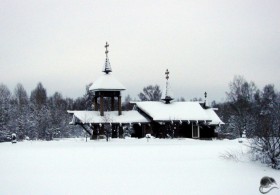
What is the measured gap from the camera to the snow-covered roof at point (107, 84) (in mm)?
38156

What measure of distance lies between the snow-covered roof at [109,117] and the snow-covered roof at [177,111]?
123 cm

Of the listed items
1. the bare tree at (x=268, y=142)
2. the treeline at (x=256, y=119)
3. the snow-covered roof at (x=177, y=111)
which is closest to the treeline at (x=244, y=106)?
the treeline at (x=256, y=119)

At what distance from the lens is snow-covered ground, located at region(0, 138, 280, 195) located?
16750mm

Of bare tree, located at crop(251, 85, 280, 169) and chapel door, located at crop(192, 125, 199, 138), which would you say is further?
chapel door, located at crop(192, 125, 199, 138)

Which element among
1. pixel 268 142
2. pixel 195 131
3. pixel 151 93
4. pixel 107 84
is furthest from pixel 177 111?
pixel 151 93

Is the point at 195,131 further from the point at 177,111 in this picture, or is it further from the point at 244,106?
the point at 244,106

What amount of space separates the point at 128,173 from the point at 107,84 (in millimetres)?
20623

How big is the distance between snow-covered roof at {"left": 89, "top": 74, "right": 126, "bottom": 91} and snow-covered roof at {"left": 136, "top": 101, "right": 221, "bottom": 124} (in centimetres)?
396

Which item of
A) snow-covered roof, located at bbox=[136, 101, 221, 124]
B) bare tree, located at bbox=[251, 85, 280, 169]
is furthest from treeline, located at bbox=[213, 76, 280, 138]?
bare tree, located at bbox=[251, 85, 280, 169]

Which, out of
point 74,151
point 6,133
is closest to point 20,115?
point 6,133

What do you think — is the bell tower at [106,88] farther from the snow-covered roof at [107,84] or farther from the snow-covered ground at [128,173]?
the snow-covered ground at [128,173]

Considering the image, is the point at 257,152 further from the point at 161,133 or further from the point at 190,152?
the point at 161,133

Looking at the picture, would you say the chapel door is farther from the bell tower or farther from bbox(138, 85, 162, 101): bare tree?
bbox(138, 85, 162, 101): bare tree

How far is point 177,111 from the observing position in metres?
40.4
